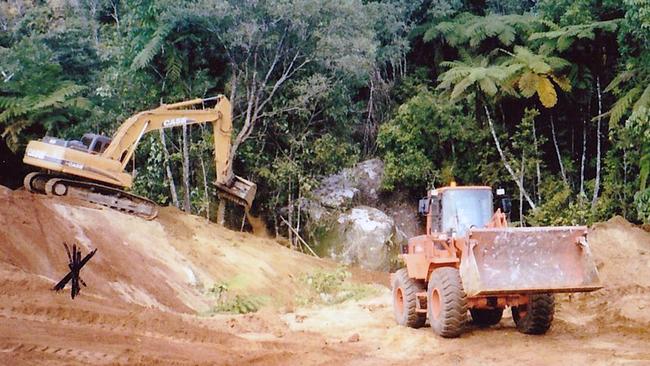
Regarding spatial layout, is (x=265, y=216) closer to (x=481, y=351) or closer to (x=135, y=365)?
(x=481, y=351)

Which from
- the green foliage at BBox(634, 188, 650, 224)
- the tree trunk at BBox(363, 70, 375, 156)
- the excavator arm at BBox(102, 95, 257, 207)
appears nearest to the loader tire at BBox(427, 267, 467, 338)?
the green foliage at BBox(634, 188, 650, 224)

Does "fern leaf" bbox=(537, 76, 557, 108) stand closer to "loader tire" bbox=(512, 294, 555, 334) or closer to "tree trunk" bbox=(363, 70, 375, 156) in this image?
"tree trunk" bbox=(363, 70, 375, 156)

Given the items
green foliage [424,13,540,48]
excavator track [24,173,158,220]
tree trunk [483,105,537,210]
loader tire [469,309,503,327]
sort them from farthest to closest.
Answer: green foliage [424,13,540,48]
tree trunk [483,105,537,210]
excavator track [24,173,158,220]
loader tire [469,309,503,327]

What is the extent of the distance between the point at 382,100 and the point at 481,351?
16821mm

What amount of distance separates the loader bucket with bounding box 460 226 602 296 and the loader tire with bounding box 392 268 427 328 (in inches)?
70.2

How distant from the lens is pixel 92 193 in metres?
15.8

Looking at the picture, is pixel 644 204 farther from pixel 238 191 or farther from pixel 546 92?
pixel 238 191

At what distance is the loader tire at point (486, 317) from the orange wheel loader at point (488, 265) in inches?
27.9

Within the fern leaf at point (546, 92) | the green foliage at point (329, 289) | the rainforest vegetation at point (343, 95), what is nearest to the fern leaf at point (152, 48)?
the rainforest vegetation at point (343, 95)

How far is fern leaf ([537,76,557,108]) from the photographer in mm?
18375

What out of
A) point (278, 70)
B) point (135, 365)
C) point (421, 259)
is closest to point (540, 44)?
point (278, 70)

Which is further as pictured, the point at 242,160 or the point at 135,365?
the point at 242,160

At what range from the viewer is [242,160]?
68.0ft

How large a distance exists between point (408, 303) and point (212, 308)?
4627 mm
